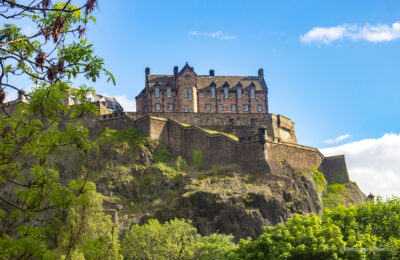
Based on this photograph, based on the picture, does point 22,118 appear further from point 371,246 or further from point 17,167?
point 371,246

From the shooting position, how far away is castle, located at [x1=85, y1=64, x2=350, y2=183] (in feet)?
173

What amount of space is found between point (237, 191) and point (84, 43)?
39.8 m

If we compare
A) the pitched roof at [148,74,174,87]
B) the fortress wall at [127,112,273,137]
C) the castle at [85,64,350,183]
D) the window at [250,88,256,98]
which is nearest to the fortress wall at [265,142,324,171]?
the castle at [85,64,350,183]

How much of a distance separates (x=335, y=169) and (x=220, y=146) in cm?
1746

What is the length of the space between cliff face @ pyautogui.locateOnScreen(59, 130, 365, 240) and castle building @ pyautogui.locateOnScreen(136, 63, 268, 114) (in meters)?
12.2

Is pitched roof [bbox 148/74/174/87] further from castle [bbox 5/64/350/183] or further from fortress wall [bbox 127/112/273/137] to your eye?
fortress wall [bbox 127/112/273/137]

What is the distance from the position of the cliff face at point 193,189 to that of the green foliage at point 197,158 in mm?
96

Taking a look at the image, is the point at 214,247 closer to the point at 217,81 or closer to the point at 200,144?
the point at 200,144

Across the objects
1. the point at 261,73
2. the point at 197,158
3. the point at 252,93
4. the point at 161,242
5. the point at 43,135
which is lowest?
the point at 161,242

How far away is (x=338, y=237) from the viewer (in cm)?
2484

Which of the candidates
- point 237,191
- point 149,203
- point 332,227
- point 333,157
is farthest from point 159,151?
point 332,227

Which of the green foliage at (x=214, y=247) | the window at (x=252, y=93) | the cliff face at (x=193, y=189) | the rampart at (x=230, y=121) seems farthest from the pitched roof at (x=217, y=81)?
the green foliage at (x=214, y=247)

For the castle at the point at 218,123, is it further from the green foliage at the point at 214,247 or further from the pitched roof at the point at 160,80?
the green foliage at the point at 214,247

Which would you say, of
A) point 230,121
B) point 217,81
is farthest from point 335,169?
point 217,81
